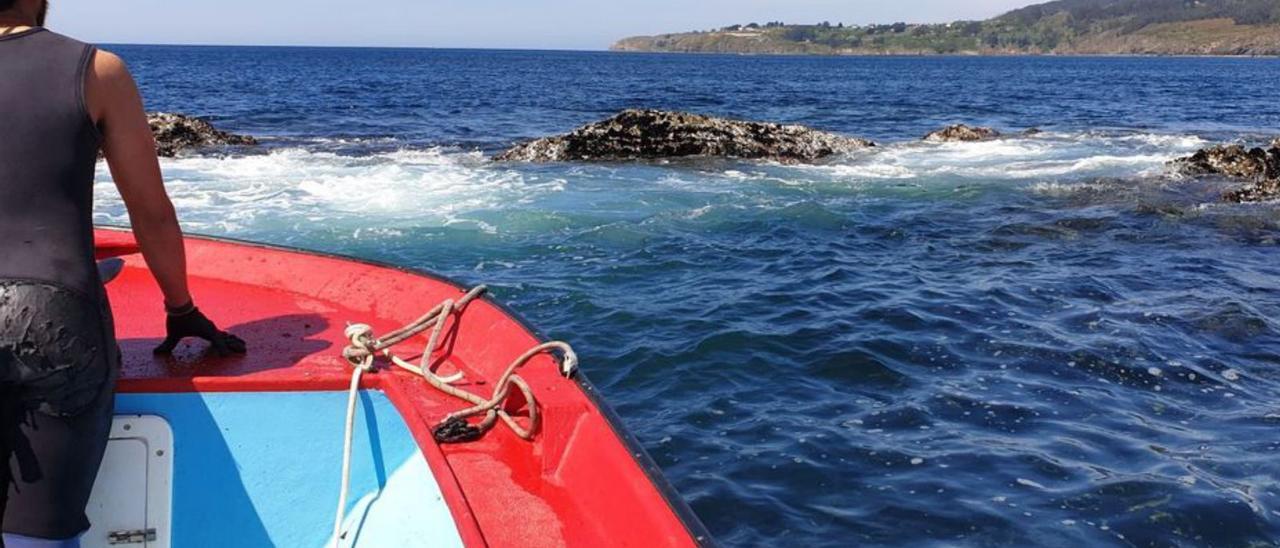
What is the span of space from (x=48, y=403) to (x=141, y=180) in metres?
0.65

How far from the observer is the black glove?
3.39 meters

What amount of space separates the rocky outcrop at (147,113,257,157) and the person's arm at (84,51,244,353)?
20.9 meters

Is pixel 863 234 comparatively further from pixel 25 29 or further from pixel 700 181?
pixel 25 29

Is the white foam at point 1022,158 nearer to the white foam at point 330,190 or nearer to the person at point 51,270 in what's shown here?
the white foam at point 330,190

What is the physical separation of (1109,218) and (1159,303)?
488 centimetres

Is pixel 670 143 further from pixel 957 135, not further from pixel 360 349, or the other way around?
pixel 360 349

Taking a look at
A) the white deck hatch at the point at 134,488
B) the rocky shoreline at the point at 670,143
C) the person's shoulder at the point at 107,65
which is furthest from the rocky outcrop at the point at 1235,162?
the person's shoulder at the point at 107,65

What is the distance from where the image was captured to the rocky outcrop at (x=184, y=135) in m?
23.0

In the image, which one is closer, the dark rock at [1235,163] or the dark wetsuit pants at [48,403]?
the dark wetsuit pants at [48,403]

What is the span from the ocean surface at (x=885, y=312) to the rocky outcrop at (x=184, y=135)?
1.98 metres

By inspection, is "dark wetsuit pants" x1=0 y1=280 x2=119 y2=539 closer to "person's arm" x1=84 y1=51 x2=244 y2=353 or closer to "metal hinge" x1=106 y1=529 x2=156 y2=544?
"person's arm" x1=84 y1=51 x2=244 y2=353

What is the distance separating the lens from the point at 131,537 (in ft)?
10.7

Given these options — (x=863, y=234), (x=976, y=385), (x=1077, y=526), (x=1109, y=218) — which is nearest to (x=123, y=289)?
(x=1077, y=526)

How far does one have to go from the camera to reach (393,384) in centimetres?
352
